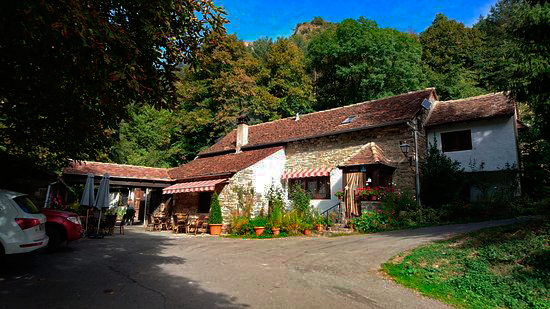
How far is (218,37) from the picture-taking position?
6.44 metres

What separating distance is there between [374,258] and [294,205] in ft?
25.0

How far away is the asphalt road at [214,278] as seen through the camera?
190 inches

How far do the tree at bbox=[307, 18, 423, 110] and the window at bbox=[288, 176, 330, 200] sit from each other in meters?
13.1

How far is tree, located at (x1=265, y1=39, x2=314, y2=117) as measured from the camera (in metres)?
31.9

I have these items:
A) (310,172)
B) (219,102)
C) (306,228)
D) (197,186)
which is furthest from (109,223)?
(219,102)

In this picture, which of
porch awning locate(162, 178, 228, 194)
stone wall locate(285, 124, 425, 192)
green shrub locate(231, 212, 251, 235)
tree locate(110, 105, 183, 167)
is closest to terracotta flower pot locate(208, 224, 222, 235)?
green shrub locate(231, 212, 251, 235)

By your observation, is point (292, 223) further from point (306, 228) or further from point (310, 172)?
point (310, 172)

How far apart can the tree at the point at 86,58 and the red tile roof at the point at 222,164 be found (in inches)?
382

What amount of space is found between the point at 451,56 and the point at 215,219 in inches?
1224

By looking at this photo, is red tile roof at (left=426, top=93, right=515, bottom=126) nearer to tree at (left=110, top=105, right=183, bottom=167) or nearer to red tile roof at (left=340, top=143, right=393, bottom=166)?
red tile roof at (left=340, top=143, right=393, bottom=166)

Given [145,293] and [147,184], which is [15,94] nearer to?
[145,293]

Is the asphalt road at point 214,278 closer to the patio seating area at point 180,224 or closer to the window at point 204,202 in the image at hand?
the patio seating area at point 180,224

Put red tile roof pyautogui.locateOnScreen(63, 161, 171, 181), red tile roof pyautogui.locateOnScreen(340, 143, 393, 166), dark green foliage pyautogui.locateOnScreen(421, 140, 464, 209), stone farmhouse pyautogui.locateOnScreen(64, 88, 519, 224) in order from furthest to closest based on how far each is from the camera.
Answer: red tile roof pyautogui.locateOnScreen(63, 161, 171, 181)
stone farmhouse pyautogui.locateOnScreen(64, 88, 519, 224)
dark green foliage pyautogui.locateOnScreen(421, 140, 464, 209)
red tile roof pyautogui.locateOnScreen(340, 143, 393, 166)

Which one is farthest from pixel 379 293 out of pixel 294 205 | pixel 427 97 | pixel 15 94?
pixel 427 97
